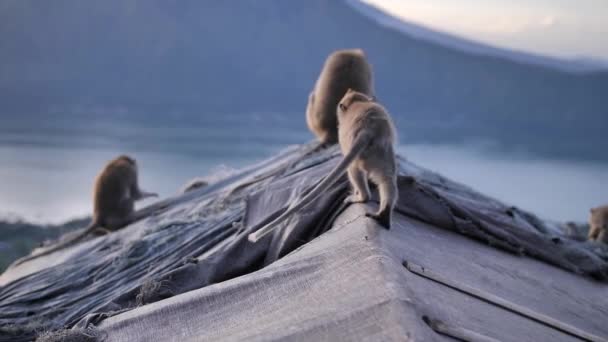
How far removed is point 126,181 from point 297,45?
22.8 ft

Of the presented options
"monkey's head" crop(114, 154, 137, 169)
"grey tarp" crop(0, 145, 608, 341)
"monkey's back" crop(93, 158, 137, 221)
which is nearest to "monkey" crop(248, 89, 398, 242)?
"grey tarp" crop(0, 145, 608, 341)

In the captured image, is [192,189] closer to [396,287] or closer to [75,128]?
[396,287]

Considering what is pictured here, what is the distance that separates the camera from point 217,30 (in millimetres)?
13656

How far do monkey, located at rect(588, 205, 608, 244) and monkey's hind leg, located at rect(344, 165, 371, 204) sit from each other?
494cm

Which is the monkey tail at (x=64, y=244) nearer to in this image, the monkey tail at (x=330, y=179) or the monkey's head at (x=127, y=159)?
the monkey's head at (x=127, y=159)

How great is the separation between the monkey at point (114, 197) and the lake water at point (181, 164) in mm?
1451

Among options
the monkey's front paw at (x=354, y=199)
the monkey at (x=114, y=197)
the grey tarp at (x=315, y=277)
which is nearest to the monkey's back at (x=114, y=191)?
the monkey at (x=114, y=197)

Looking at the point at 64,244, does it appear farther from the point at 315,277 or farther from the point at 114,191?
the point at 315,277

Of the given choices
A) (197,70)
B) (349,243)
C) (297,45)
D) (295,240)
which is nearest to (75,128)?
(197,70)

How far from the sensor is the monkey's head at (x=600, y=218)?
7629 millimetres

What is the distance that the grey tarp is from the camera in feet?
8.09

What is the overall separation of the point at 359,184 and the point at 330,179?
535 mm

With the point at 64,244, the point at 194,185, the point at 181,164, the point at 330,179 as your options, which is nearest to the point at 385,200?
the point at 330,179

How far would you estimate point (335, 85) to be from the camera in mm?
6172
